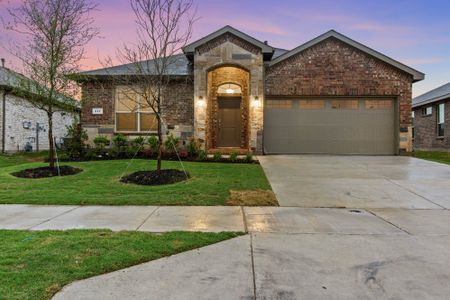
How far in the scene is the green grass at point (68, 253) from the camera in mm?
3027

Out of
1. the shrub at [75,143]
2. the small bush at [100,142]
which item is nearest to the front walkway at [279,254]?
the shrub at [75,143]

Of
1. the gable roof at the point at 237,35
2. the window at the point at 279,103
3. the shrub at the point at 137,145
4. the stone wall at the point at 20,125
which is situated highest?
the gable roof at the point at 237,35

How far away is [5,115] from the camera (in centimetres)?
1708

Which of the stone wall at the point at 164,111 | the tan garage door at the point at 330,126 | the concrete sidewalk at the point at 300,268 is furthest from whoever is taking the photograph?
the tan garage door at the point at 330,126

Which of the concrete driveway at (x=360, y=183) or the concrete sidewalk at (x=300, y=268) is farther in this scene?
the concrete driveway at (x=360, y=183)

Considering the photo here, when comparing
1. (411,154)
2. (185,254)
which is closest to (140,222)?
(185,254)

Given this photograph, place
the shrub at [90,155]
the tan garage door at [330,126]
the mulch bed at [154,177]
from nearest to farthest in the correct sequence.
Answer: the mulch bed at [154,177]
the shrub at [90,155]
the tan garage door at [330,126]

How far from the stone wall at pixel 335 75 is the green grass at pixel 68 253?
1119 centimetres

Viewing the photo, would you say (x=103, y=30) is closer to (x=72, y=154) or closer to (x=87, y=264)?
(x=72, y=154)

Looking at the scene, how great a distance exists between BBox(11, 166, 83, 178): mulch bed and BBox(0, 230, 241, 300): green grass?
18.4 ft

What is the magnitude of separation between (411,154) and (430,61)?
41.3 ft

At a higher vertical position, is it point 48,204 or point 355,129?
point 355,129

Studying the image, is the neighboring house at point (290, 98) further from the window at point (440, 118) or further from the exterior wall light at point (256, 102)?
the window at point (440, 118)

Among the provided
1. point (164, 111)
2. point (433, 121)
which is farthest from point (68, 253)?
point (433, 121)
